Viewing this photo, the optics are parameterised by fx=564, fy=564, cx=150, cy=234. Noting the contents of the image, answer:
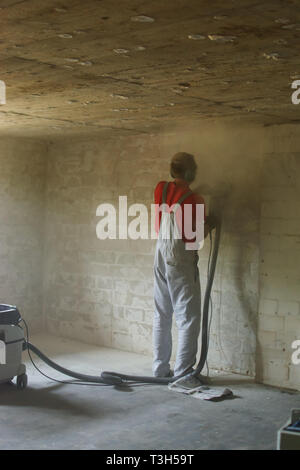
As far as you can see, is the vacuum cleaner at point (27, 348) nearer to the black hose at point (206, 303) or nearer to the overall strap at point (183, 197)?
the black hose at point (206, 303)

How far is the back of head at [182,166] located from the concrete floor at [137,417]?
69.4 inches

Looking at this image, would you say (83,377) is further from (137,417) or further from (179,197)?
(179,197)

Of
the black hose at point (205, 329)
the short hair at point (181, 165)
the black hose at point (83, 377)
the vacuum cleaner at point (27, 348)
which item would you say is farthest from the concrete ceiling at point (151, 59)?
the black hose at point (83, 377)

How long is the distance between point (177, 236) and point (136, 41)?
7.33 feet

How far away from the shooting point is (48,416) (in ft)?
12.7

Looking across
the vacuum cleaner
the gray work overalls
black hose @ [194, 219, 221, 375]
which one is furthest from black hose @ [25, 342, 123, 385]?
black hose @ [194, 219, 221, 375]

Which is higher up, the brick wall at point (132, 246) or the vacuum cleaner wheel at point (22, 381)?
the brick wall at point (132, 246)

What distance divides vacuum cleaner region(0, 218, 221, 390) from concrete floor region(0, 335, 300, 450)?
0.10 m

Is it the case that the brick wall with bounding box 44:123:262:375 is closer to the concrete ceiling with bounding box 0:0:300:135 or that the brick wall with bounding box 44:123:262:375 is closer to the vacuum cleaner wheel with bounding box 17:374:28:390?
the concrete ceiling with bounding box 0:0:300:135

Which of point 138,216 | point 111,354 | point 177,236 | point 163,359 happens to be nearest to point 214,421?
point 163,359

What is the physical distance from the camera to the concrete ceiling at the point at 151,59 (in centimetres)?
223

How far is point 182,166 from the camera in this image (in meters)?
4.78

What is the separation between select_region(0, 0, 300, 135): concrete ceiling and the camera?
223cm
